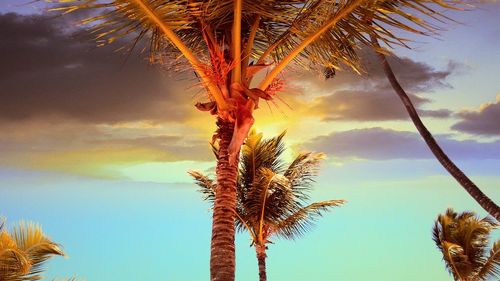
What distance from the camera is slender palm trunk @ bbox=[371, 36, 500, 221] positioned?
922cm

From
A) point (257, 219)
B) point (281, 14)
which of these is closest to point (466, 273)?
point (257, 219)

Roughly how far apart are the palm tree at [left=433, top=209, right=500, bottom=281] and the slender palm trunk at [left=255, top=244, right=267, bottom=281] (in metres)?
6.69

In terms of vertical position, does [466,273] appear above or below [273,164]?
below

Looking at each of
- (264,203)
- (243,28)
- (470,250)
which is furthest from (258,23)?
(470,250)

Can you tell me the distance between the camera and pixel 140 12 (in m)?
6.39

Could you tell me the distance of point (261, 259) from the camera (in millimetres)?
17500

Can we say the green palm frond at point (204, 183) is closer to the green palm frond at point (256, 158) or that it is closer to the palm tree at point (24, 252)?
the green palm frond at point (256, 158)

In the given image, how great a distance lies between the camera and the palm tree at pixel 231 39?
633cm

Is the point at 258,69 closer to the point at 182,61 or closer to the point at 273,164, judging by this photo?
the point at 182,61

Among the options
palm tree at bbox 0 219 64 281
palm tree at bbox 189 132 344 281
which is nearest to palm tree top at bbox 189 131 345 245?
palm tree at bbox 189 132 344 281

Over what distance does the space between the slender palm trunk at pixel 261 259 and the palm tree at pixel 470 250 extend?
6695 millimetres

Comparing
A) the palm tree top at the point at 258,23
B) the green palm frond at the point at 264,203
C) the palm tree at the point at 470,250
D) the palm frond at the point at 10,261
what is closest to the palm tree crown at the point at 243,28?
the palm tree top at the point at 258,23

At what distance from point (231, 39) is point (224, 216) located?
2.54 meters

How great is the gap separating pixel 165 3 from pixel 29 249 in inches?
175
